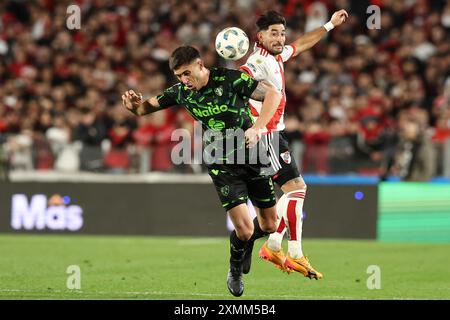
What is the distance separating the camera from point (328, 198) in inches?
→ 656

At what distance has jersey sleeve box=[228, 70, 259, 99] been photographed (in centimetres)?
921

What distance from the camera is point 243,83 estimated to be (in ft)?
30.2

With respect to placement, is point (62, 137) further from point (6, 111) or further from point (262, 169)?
point (262, 169)

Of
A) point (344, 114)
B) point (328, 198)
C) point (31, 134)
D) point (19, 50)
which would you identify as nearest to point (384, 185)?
point (328, 198)

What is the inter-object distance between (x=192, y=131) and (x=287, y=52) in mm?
6306

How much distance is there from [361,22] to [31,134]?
698cm

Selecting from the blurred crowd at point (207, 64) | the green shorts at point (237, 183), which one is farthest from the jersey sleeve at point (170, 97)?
the blurred crowd at point (207, 64)

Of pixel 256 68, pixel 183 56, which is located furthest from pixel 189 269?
pixel 183 56

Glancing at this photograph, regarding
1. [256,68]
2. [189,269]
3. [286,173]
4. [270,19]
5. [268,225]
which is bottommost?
[189,269]

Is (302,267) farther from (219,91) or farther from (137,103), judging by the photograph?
(137,103)

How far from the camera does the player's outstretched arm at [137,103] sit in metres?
9.48

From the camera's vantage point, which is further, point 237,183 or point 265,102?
point 237,183

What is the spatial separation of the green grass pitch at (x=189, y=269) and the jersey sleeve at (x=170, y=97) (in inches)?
71.8

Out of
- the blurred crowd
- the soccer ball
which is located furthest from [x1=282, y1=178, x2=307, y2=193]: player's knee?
the blurred crowd
